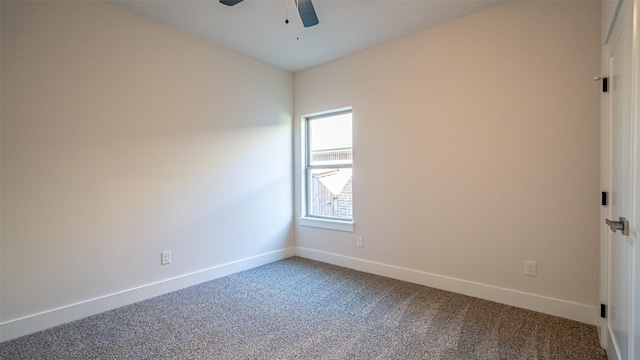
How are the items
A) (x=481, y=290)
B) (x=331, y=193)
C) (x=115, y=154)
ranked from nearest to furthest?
(x=115, y=154)
(x=481, y=290)
(x=331, y=193)

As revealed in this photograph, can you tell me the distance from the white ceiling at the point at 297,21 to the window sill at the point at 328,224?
2.13m

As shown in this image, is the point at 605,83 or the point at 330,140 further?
the point at 330,140

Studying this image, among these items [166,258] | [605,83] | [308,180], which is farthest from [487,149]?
[166,258]

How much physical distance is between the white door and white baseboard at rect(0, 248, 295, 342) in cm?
328

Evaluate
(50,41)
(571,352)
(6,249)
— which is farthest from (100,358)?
(571,352)

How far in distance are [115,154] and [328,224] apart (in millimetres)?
2470

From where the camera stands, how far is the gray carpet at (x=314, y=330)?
6.27ft

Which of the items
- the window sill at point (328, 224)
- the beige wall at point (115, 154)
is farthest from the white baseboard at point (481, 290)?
the beige wall at point (115, 154)

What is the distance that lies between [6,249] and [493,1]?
4.34m

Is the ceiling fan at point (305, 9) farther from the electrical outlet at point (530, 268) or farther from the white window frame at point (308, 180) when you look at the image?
the electrical outlet at point (530, 268)

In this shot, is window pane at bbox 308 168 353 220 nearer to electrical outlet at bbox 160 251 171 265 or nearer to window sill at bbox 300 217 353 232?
window sill at bbox 300 217 353 232

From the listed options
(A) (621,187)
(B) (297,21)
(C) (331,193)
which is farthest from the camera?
(C) (331,193)

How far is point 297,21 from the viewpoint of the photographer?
2.88 meters

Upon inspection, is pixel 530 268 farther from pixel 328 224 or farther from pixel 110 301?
pixel 110 301
